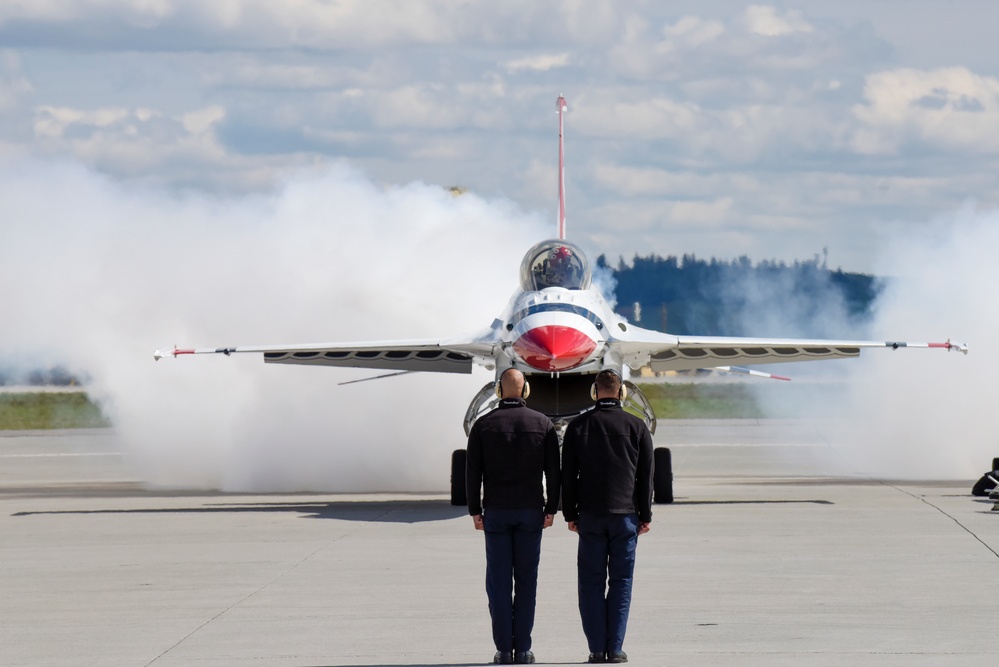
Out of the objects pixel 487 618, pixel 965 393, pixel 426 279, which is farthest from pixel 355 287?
pixel 487 618

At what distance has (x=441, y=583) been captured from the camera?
1391cm

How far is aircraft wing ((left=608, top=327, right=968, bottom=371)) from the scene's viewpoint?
23016mm

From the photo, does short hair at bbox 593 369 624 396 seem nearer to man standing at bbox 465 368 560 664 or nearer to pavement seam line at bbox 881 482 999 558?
man standing at bbox 465 368 560 664

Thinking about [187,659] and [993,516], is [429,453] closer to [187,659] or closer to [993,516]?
[993,516]

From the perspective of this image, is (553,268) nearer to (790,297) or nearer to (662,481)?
(662,481)

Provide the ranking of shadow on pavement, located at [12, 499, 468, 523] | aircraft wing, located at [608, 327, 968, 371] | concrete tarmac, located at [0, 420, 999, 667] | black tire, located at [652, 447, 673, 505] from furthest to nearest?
1. aircraft wing, located at [608, 327, 968, 371]
2. shadow on pavement, located at [12, 499, 468, 523]
3. black tire, located at [652, 447, 673, 505]
4. concrete tarmac, located at [0, 420, 999, 667]

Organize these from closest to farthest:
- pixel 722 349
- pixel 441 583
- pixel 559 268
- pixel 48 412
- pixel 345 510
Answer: pixel 441 583
pixel 345 510
pixel 559 268
pixel 722 349
pixel 48 412

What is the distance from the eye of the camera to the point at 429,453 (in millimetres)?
29844

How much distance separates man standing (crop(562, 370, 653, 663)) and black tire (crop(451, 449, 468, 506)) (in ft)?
37.5

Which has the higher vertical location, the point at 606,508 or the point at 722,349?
Result: the point at 606,508

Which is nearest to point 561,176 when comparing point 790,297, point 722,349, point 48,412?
point 722,349

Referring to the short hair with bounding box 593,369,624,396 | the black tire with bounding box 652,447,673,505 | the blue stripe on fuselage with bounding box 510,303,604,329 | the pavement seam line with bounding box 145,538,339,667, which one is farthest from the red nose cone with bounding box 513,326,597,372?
the short hair with bounding box 593,369,624,396

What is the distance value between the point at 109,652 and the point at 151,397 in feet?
73.2

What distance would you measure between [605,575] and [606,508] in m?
0.45
